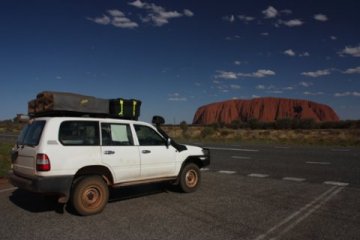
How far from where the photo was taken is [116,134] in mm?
7910

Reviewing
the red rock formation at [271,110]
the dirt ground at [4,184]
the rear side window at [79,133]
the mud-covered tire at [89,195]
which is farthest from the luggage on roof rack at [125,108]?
the red rock formation at [271,110]

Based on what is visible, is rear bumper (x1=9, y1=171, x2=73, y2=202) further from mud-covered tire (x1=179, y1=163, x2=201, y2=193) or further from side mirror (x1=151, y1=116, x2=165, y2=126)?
mud-covered tire (x1=179, y1=163, x2=201, y2=193)

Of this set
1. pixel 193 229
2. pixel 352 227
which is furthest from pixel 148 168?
pixel 352 227

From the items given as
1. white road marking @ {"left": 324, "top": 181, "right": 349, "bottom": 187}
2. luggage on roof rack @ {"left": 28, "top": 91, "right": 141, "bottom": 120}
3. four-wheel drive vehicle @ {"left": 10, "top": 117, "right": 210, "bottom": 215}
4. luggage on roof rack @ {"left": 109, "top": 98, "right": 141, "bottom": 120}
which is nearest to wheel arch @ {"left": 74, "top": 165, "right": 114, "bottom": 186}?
four-wheel drive vehicle @ {"left": 10, "top": 117, "right": 210, "bottom": 215}

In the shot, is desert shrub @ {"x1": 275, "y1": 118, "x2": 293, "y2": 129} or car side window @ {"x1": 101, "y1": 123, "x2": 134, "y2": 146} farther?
desert shrub @ {"x1": 275, "y1": 118, "x2": 293, "y2": 129}

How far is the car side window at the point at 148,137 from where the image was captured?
8398mm

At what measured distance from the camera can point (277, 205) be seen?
794 cm

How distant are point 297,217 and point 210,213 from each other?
154cm

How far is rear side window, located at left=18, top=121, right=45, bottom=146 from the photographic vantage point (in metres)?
7.04

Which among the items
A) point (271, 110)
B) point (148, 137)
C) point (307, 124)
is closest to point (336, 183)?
point (148, 137)

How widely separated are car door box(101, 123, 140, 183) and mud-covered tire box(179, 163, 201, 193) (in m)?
1.44

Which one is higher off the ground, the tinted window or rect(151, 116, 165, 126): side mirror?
rect(151, 116, 165, 126): side mirror

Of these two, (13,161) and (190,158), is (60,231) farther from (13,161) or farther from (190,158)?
(190,158)

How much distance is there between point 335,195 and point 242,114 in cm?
17648
